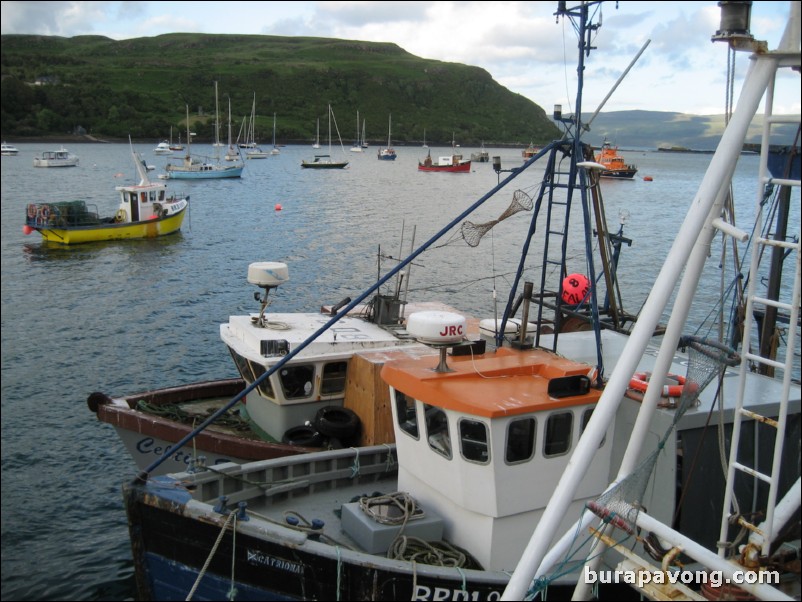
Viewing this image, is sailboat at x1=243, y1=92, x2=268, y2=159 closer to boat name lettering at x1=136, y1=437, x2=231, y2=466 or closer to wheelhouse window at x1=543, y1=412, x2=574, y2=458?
boat name lettering at x1=136, y1=437, x2=231, y2=466

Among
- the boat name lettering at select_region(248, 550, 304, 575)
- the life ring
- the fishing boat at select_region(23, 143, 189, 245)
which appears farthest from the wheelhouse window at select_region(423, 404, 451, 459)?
the fishing boat at select_region(23, 143, 189, 245)

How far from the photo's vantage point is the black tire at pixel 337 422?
51.7ft

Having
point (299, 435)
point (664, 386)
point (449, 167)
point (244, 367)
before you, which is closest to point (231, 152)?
point (449, 167)

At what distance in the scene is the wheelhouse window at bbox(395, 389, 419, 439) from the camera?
468 inches

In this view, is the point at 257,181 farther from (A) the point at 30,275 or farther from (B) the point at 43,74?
(B) the point at 43,74

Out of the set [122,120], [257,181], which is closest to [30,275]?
[257,181]

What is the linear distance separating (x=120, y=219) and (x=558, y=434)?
51.3 metres

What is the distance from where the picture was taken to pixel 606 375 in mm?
12242

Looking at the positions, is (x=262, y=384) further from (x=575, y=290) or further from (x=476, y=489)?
(x=575, y=290)

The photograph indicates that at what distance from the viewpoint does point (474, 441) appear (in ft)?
35.4

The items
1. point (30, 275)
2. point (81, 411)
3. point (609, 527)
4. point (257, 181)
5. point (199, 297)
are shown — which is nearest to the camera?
point (609, 527)

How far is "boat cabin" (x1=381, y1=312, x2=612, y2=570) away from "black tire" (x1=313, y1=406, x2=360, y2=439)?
3.91 metres

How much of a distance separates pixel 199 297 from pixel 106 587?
2530cm

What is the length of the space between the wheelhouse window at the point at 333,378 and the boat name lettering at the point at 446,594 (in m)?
6.65
